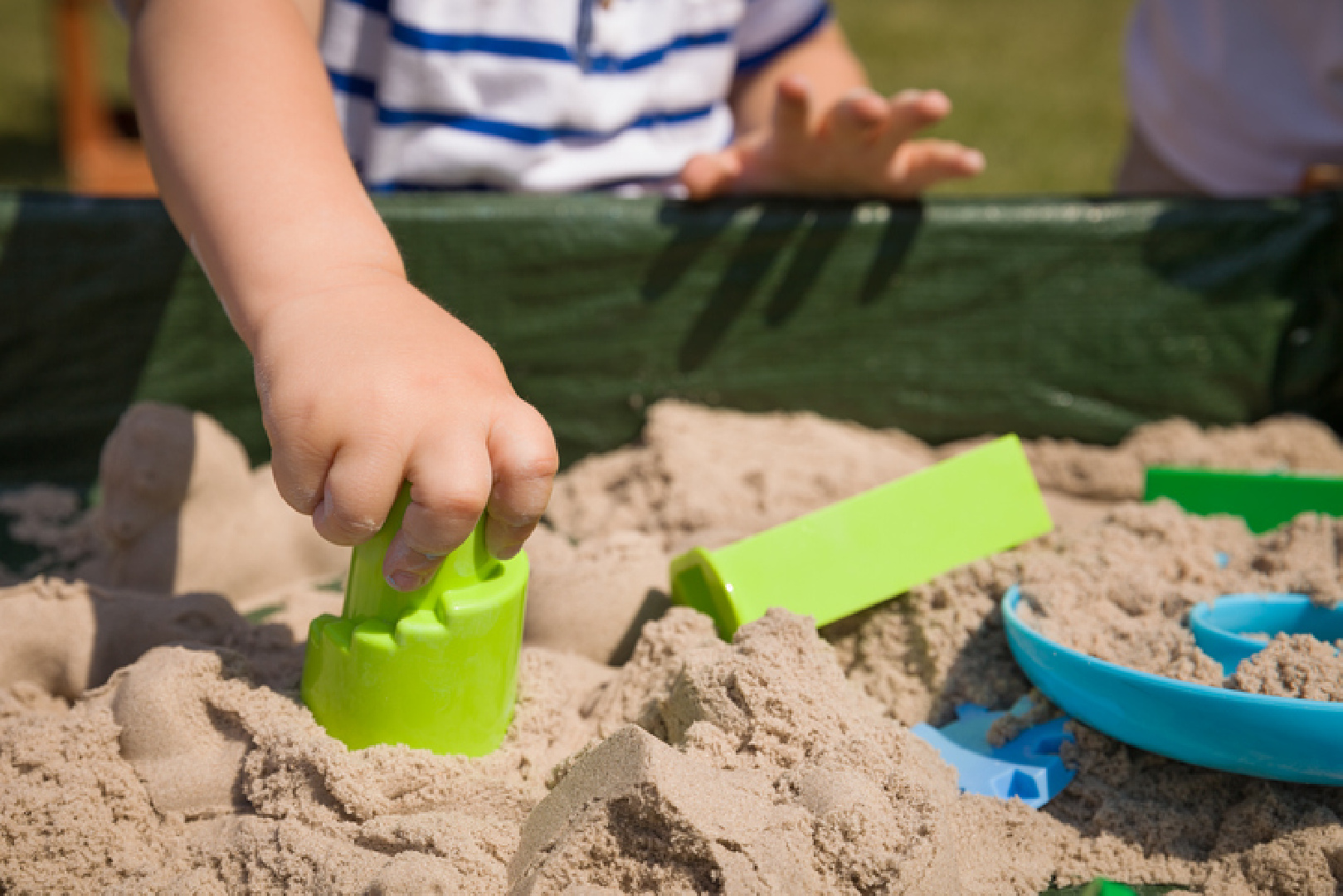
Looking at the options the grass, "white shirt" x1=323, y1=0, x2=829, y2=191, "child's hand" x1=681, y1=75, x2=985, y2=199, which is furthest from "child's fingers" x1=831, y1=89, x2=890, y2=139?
the grass

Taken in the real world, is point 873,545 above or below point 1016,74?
above

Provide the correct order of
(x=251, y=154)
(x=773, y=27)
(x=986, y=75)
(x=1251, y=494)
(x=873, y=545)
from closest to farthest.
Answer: (x=251, y=154)
(x=873, y=545)
(x=1251, y=494)
(x=773, y=27)
(x=986, y=75)

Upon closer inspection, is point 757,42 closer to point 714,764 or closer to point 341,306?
point 341,306

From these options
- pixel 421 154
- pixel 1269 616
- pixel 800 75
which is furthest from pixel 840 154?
pixel 1269 616

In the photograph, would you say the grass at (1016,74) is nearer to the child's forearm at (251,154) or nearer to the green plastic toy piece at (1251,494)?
the green plastic toy piece at (1251,494)

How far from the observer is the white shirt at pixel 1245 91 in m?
1.33

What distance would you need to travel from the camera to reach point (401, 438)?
496 millimetres

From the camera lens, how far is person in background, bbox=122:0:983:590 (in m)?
0.50

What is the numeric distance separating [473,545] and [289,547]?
1.33 feet

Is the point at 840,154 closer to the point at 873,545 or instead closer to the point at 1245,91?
the point at 873,545

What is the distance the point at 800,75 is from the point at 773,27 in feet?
0.21

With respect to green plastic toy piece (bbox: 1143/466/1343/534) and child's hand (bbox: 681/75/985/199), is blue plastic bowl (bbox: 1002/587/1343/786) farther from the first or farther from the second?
child's hand (bbox: 681/75/985/199)

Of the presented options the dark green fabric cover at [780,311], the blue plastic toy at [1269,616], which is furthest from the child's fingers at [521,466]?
the dark green fabric cover at [780,311]

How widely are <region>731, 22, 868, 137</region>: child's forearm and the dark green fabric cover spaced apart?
30 centimetres
